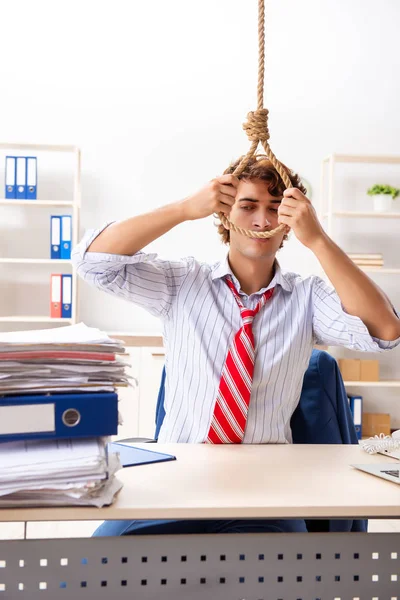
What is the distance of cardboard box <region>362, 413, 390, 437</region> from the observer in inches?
185

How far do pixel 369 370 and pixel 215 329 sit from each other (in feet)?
9.98

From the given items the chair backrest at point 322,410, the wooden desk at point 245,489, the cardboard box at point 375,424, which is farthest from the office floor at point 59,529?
the wooden desk at point 245,489

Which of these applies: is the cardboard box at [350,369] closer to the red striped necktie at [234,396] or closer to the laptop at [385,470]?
the red striped necktie at [234,396]

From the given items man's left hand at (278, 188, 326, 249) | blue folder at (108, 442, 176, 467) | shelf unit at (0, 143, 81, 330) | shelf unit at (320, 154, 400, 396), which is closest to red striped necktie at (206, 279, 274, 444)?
blue folder at (108, 442, 176, 467)

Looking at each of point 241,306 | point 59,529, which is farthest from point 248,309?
point 59,529

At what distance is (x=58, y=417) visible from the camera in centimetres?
110

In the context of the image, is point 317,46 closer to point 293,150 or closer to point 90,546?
point 293,150

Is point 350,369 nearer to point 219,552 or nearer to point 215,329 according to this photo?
point 215,329

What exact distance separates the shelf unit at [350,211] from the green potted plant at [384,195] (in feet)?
0.27

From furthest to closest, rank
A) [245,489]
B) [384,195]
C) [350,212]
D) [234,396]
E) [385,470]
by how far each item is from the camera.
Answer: [384,195] → [350,212] → [234,396] → [385,470] → [245,489]

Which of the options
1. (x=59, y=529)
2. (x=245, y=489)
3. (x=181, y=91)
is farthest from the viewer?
(x=181, y=91)

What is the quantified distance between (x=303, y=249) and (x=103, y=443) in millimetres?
3838

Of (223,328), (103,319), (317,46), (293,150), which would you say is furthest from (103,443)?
(317,46)

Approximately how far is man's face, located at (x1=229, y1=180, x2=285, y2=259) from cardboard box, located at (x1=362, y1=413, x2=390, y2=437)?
125 inches
